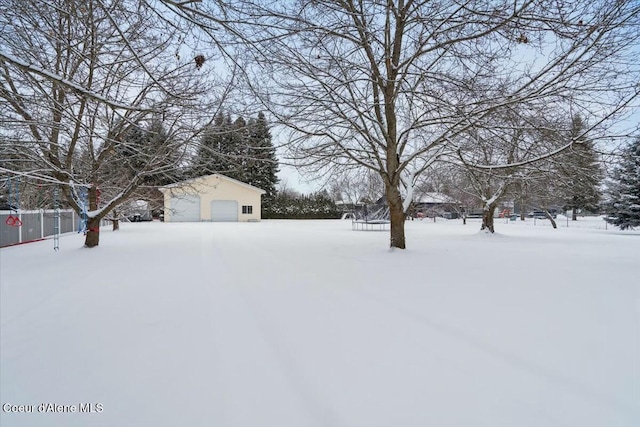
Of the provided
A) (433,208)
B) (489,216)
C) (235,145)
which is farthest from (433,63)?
(433,208)

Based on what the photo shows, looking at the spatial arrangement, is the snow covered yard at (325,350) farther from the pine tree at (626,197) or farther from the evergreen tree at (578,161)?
the pine tree at (626,197)

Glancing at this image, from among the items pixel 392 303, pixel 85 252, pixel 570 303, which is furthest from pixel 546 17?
pixel 85 252

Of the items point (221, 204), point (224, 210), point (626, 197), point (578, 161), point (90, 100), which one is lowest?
point (224, 210)

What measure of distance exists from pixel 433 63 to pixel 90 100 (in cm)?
670

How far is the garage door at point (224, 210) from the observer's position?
33.6 meters

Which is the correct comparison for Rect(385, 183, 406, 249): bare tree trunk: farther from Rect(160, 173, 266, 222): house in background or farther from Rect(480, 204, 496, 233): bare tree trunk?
Rect(160, 173, 266, 222): house in background

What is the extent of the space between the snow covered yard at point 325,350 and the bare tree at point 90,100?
262cm

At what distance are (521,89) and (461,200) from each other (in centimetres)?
2704

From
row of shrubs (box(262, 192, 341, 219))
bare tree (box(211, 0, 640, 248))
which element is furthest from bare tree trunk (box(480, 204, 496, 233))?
row of shrubs (box(262, 192, 341, 219))

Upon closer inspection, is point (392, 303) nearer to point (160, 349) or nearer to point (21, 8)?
point (160, 349)

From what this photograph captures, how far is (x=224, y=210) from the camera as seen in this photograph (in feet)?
112

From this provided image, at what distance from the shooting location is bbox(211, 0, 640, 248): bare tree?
18.8ft

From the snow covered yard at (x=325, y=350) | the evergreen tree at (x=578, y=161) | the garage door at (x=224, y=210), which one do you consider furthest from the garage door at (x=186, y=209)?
the evergreen tree at (x=578, y=161)

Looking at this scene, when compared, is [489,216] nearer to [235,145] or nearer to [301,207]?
[235,145]
